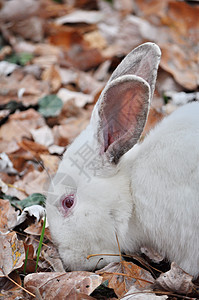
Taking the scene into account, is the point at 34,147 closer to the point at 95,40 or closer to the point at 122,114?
the point at 122,114

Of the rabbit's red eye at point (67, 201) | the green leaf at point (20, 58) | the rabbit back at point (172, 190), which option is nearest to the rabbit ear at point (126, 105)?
the rabbit back at point (172, 190)

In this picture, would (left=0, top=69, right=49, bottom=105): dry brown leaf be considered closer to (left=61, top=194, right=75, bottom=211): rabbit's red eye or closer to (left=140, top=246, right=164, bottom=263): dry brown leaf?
(left=61, top=194, right=75, bottom=211): rabbit's red eye

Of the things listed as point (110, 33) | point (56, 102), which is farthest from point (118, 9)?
point (56, 102)

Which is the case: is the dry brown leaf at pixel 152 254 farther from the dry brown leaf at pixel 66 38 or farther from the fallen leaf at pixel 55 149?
the dry brown leaf at pixel 66 38

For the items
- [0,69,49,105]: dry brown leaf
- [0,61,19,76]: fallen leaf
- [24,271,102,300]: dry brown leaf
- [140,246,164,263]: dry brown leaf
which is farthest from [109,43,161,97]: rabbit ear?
[0,61,19,76]: fallen leaf

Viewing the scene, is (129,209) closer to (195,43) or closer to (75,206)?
(75,206)

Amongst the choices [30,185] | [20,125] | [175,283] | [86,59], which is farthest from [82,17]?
[175,283]

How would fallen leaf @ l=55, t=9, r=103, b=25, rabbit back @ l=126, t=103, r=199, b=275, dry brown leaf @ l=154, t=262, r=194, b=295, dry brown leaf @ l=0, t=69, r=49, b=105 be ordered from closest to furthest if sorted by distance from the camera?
dry brown leaf @ l=154, t=262, r=194, b=295 → rabbit back @ l=126, t=103, r=199, b=275 → dry brown leaf @ l=0, t=69, r=49, b=105 → fallen leaf @ l=55, t=9, r=103, b=25
